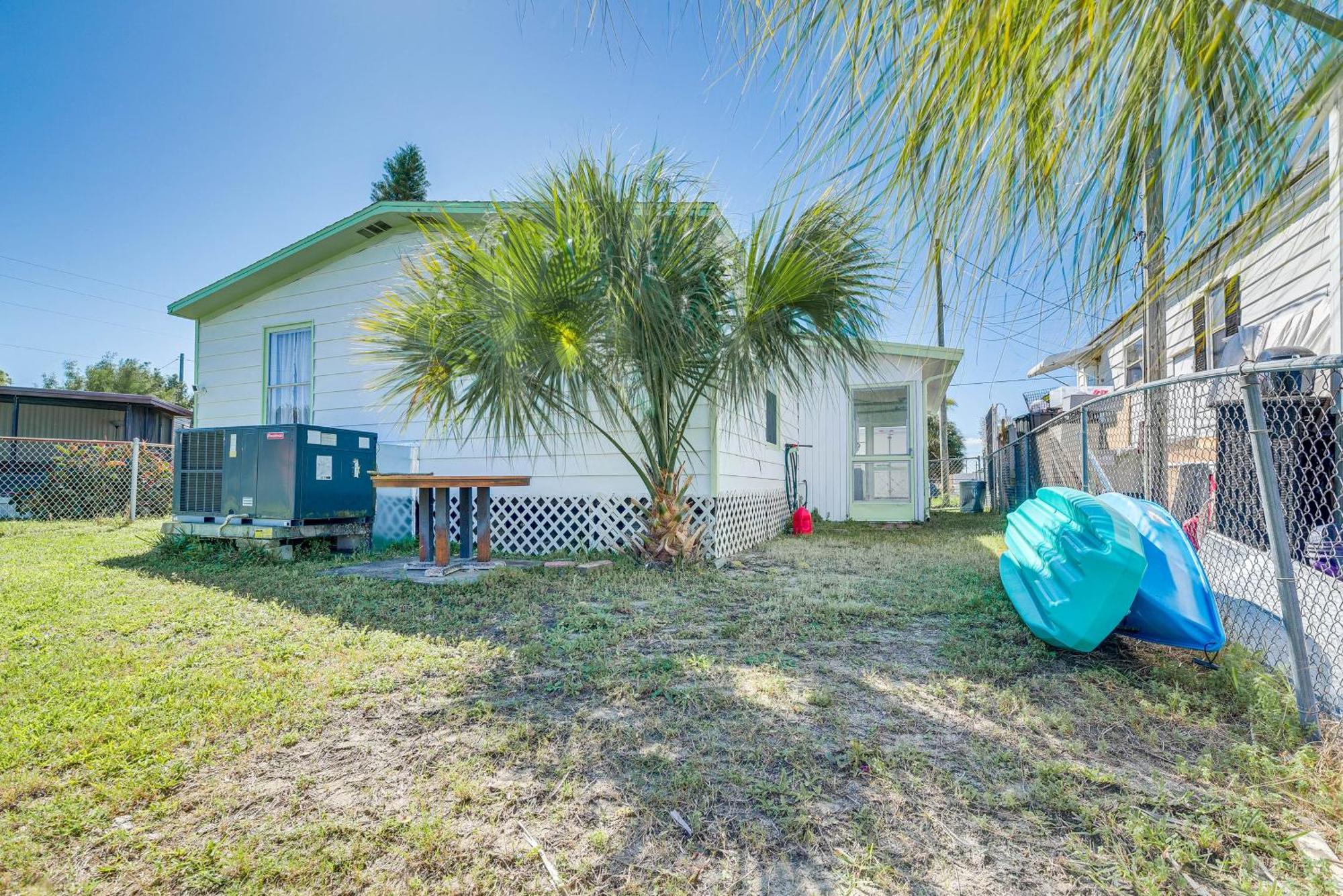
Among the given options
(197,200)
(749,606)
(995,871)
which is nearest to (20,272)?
(197,200)

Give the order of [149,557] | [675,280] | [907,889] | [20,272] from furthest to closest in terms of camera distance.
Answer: [20,272], [149,557], [675,280], [907,889]

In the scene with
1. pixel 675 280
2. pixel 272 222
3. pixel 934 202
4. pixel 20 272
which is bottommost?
pixel 934 202

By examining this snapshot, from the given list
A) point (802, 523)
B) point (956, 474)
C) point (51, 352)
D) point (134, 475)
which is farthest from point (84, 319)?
point (956, 474)

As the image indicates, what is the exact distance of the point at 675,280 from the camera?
4406 mm

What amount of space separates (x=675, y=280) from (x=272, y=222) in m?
14.7

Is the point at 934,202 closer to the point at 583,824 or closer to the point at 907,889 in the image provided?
the point at 907,889

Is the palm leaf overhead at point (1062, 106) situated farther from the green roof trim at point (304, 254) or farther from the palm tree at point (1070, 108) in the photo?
the green roof trim at point (304, 254)

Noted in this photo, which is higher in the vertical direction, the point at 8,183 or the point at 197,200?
the point at 8,183

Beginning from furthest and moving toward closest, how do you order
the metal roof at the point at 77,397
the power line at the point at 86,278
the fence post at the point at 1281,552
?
the power line at the point at 86,278 → the metal roof at the point at 77,397 → the fence post at the point at 1281,552

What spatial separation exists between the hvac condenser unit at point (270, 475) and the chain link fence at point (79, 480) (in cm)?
456

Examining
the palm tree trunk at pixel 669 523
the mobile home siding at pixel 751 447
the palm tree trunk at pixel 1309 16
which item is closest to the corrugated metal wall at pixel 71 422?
the mobile home siding at pixel 751 447

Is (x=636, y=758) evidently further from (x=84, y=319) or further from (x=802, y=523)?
(x=84, y=319)

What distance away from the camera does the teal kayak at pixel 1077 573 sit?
8.21 ft

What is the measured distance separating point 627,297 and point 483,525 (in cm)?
288
